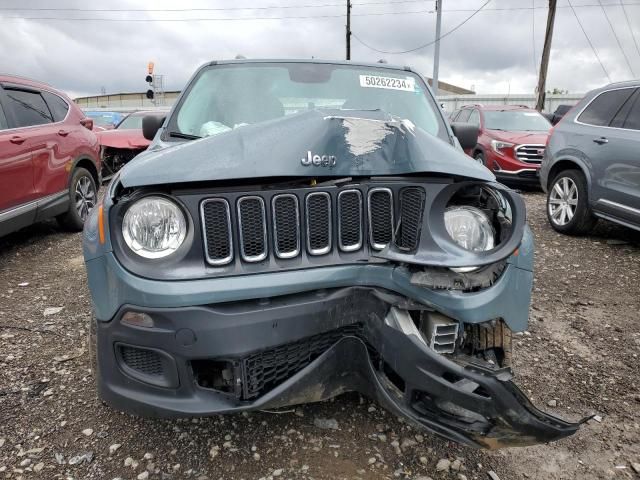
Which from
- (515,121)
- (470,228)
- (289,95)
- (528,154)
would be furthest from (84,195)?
(515,121)

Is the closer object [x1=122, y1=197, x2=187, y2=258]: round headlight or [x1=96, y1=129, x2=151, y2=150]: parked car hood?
[x1=122, y1=197, x2=187, y2=258]: round headlight

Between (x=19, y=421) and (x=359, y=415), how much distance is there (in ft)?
5.62

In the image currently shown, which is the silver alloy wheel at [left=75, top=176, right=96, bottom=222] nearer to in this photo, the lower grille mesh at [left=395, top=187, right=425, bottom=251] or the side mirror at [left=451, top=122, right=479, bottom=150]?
the side mirror at [left=451, top=122, right=479, bottom=150]

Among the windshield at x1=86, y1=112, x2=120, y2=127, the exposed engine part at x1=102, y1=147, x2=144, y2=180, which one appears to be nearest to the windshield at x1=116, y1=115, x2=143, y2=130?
the exposed engine part at x1=102, y1=147, x2=144, y2=180

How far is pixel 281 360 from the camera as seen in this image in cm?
182

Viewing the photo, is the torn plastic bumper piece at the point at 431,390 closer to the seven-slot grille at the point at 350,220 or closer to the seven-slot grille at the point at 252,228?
the seven-slot grille at the point at 350,220

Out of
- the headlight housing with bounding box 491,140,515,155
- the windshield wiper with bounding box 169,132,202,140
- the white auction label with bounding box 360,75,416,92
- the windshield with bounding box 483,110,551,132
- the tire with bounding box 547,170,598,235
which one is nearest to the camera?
the windshield wiper with bounding box 169,132,202,140

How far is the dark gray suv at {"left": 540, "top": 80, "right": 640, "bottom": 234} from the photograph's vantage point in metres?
4.97

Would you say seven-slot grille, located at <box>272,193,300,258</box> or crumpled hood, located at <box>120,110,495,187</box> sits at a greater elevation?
crumpled hood, located at <box>120,110,495,187</box>

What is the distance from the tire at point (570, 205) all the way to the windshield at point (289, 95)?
334cm

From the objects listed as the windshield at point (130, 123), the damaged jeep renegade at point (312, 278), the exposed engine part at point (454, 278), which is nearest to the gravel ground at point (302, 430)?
the damaged jeep renegade at point (312, 278)

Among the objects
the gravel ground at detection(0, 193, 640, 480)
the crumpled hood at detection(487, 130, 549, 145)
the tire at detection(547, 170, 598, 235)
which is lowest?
the gravel ground at detection(0, 193, 640, 480)

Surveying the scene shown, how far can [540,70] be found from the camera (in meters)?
19.0

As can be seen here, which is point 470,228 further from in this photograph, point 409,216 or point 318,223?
point 318,223
